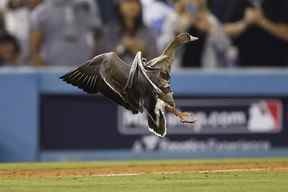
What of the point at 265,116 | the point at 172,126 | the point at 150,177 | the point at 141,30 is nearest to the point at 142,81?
the point at 150,177

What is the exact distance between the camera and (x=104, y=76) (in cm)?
1327

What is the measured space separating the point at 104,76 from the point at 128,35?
4.91 m

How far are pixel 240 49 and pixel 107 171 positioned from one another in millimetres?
5504

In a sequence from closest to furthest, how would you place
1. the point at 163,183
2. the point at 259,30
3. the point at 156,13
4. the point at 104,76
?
the point at 163,183
the point at 104,76
the point at 156,13
the point at 259,30

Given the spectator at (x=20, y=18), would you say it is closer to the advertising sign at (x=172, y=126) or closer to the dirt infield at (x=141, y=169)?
the advertising sign at (x=172, y=126)

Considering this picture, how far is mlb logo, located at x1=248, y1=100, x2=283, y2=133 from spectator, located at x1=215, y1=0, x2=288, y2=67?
A: 796 millimetres

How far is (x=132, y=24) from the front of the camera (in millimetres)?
18062

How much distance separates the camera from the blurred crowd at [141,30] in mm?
17609

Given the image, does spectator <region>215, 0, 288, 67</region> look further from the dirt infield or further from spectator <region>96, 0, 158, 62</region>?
the dirt infield

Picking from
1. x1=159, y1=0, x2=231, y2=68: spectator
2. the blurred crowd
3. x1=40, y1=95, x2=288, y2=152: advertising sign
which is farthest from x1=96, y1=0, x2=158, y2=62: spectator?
x1=40, y1=95, x2=288, y2=152: advertising sign

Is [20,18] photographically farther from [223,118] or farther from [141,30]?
[223,118]

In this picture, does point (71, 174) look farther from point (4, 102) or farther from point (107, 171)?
point (4, 102)

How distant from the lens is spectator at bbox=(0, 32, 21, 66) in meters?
17.4

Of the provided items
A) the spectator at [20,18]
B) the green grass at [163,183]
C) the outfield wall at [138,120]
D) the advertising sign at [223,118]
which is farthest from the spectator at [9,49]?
the green grass at [163,183]
